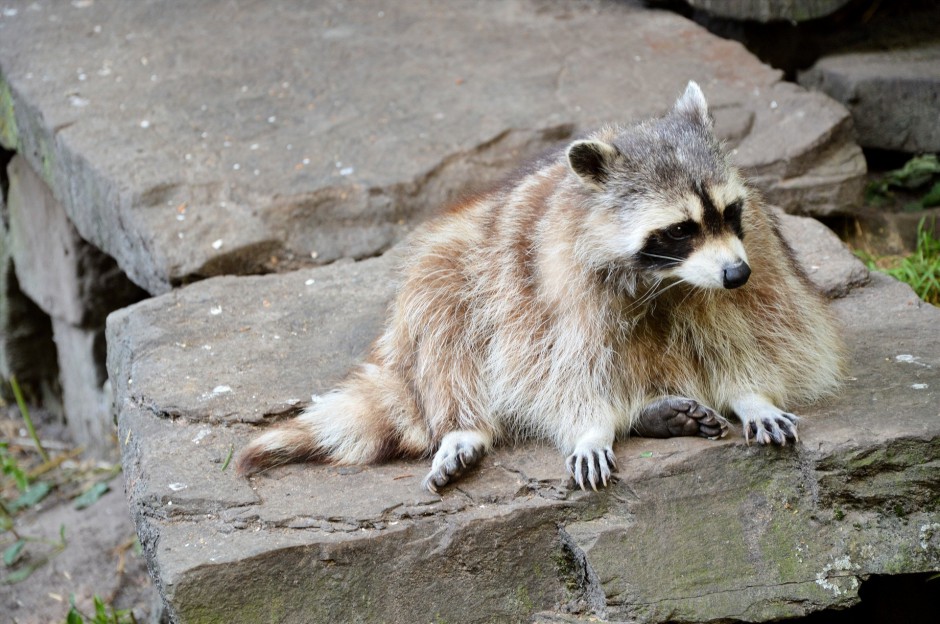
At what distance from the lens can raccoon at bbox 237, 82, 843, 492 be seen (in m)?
3.13

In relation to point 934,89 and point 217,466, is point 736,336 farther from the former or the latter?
point 934,89

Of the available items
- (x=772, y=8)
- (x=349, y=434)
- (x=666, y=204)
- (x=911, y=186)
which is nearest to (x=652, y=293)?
(x=666, y=204)

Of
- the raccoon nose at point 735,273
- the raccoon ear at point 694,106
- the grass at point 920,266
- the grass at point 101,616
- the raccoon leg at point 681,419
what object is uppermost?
the raccoon ear at point 694,106

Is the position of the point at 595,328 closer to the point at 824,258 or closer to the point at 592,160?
the point at 592,160

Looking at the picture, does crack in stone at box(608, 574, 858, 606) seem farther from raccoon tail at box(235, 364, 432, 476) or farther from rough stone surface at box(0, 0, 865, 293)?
rough stone surface at box(0, 0, 865, 293)

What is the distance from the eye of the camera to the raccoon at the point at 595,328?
3.13m

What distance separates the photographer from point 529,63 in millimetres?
6355

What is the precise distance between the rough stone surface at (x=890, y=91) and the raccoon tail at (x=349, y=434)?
3420 millimetres

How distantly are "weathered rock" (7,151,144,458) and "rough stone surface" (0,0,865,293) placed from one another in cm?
40

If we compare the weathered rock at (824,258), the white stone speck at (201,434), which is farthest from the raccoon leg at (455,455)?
the weathered rock at (824,258)

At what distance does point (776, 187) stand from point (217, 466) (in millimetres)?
3240

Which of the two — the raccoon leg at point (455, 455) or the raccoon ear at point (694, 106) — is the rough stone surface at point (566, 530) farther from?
the raccoon ear at point (694, 106)

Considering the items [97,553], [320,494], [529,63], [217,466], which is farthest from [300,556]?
[529,63]

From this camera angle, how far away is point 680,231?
3047mm
